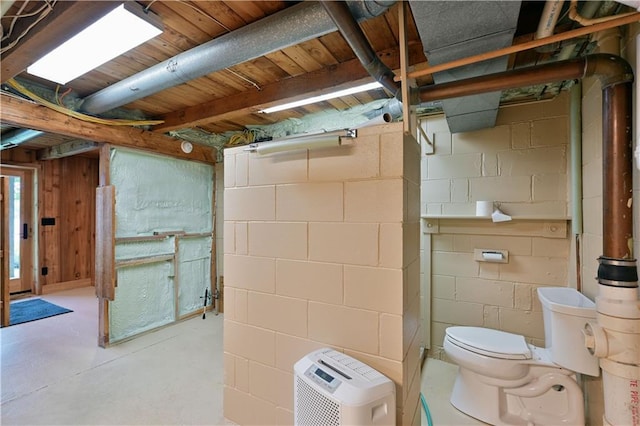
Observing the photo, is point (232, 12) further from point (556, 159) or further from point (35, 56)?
point (556, 159)

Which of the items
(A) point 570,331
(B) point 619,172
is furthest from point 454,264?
(B) point 619,172

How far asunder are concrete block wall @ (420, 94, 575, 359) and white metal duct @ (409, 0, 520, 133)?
1110 millimetres

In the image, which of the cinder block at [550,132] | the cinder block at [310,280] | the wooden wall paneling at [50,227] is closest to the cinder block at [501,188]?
the cinder block at [550,132]

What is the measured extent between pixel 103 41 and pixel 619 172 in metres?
2.79

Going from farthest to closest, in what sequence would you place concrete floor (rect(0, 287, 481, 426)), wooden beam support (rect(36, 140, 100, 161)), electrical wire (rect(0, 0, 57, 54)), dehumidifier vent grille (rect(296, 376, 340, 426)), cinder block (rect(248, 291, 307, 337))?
wooden beam support (rect(36, 140, 100, 161)) < concrete floor (rect(0, 287, 481, 426)) < cinder block (rect(248, 291, 307, 337)) < electrical wire (rect(0, 0, 57, 54)) < dehumidifier vent grille (rect(296, 376, 340, 426))

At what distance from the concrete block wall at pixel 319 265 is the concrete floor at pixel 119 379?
697 mm

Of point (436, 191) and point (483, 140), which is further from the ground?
point (483, 140)

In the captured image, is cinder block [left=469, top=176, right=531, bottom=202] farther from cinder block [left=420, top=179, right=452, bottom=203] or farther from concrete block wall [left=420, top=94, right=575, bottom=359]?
cinder block [left=420, top=179, right=452, bottom=203]

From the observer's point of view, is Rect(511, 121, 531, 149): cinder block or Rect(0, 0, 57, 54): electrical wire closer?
Rect(0, 0, 57, 54): electrical wire

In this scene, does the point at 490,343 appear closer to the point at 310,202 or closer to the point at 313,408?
the point at 313,408

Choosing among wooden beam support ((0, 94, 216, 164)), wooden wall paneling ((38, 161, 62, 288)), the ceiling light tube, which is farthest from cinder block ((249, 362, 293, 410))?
wooden wall paneling ((38, 161, 62, 288))

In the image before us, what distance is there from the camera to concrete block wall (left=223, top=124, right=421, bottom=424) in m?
1.22

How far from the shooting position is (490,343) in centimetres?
204

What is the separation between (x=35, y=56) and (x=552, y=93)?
359cm
